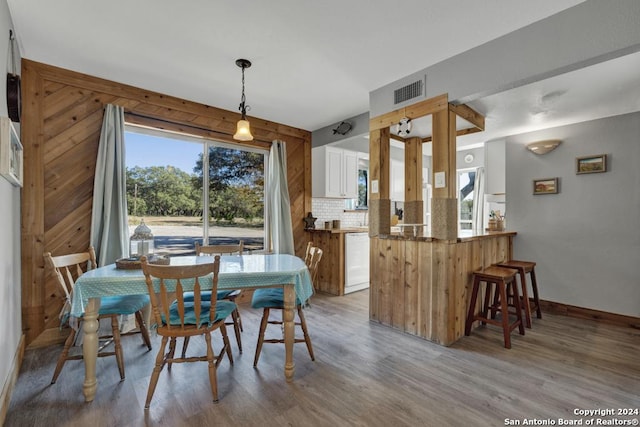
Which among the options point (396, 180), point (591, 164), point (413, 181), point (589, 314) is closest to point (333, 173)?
point (413, 181)

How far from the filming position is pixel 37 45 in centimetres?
250

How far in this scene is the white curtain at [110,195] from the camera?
9.72ft

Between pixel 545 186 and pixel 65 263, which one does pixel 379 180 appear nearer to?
pixel 545 186

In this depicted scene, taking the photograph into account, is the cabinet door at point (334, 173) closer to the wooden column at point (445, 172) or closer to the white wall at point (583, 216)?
the wooden column at point (445, 172)

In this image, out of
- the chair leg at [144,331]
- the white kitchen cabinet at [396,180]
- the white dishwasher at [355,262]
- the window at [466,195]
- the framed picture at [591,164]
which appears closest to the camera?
the chair leg at [144,331]

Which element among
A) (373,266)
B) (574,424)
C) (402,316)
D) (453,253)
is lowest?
(574,424)

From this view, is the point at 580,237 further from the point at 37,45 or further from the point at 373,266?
the point at 37,45

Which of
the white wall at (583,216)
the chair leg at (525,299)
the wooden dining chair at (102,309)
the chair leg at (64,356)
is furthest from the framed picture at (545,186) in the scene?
the chair leg at (64,356)

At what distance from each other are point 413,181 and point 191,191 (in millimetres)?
2883

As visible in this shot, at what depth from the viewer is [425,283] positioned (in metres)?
2.86

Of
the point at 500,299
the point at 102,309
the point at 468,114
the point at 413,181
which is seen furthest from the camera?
the point at 413,181

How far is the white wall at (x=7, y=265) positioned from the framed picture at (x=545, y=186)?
5187 mm

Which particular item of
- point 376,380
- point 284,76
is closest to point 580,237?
point 376,380

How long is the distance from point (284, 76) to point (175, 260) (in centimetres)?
202
